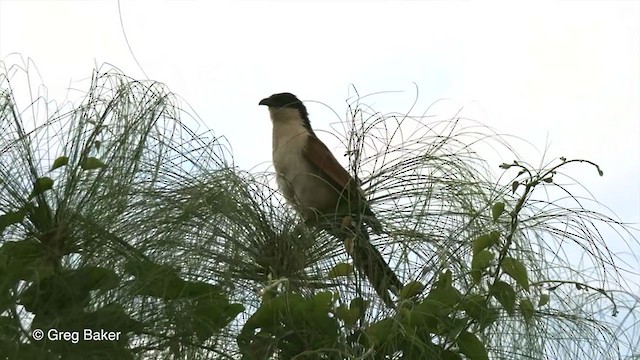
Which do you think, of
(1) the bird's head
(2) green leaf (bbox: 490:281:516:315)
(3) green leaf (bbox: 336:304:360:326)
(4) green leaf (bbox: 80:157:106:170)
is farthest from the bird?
(4) green leaf (bbox: 80:157:106:170)

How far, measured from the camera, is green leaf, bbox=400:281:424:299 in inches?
105

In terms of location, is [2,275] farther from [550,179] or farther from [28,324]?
[550,179]

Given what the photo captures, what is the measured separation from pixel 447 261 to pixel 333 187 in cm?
87

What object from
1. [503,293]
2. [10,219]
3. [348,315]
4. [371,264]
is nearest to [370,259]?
[371,264]

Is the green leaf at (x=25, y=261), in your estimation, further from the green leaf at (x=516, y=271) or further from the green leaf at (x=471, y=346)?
the green leaf at (x=516, y=271)

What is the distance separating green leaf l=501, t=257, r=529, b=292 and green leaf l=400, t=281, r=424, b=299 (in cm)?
24

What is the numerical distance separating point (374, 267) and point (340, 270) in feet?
0.34

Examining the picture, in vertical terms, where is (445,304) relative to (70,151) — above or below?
below

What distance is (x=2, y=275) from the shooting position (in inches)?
95.8

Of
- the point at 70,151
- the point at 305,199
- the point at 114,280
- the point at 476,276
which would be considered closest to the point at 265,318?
the point at 114,280

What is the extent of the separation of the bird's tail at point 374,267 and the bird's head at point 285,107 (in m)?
1.83

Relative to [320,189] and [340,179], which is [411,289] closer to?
[340,179]

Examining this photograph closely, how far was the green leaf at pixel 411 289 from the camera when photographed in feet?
8.72

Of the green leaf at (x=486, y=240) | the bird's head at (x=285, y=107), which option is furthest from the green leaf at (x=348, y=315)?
the bird's head at (x=285, y=107)
